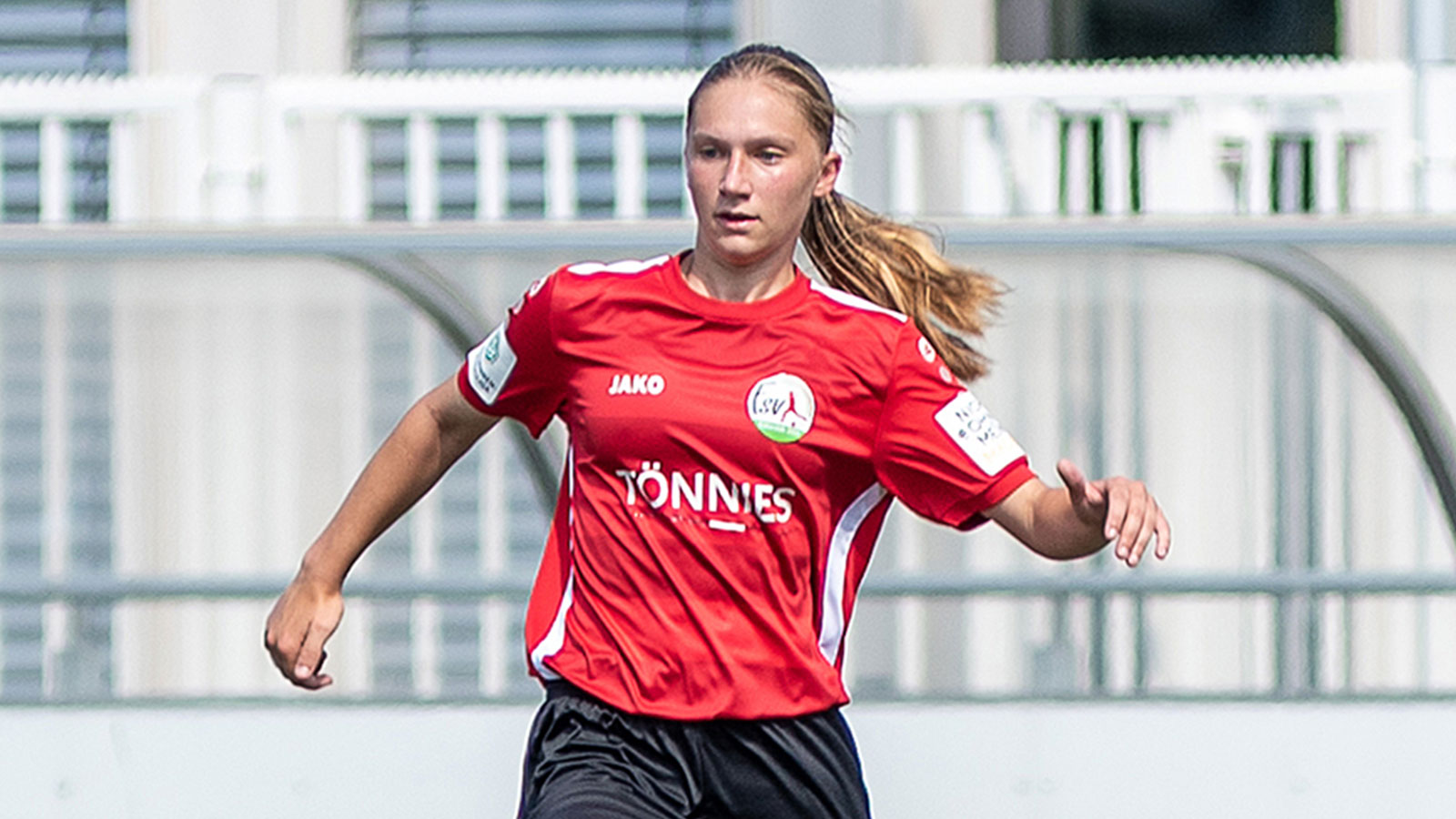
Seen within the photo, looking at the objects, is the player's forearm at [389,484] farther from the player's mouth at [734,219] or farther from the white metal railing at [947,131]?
the white metal railing at [947,131]

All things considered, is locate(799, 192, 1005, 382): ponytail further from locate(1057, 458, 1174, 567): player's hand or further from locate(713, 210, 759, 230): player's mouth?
locate(1057, 458, 1174, 567): player's hand

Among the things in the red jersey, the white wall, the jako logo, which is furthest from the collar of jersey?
the white wall

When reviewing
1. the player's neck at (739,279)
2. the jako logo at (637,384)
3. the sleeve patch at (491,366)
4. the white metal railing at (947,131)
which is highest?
the white metal railing at (947,131)

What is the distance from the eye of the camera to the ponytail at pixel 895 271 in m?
3.01

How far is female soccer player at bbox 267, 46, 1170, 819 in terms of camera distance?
2.70 m

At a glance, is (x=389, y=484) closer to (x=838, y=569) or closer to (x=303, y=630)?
(x=303, y=630)

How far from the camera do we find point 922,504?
2.85m

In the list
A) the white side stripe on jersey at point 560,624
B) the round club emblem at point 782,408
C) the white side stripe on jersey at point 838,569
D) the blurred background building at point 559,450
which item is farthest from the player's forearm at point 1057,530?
the blurred background building at point 559,450

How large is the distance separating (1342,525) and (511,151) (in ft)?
12.1

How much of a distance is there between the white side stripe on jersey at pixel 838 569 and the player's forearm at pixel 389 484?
498mm

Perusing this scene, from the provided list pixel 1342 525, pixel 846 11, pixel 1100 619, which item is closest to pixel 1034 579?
pixel 1100 619

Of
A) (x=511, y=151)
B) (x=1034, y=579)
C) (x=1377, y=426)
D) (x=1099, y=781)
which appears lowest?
(x=1099, y=781)

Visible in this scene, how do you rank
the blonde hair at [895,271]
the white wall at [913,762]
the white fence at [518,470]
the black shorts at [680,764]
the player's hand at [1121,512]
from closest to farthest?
the player's hand at [1121,512], the black shorts at [680,764], the blonde hair at [895,271], the white wall at [913,762], the white fence at [518,470]

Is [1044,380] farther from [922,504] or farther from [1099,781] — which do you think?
[922,504]
